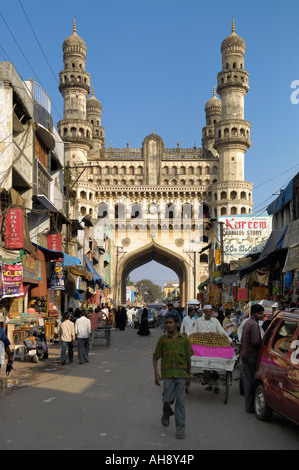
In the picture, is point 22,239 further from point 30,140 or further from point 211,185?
point 211,185

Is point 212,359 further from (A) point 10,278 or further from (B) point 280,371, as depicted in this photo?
(A) point 10,278

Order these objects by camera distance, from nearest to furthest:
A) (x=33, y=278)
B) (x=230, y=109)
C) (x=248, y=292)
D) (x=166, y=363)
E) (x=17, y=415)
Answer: (x=166, y=363), (x=17, y=415), (x=33, y=278), (x=248, y=292), (x=230, y=109)

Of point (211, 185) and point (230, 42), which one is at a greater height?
point (230, 42)

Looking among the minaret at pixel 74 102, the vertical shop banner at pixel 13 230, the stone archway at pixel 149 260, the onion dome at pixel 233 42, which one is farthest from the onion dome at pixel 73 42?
the vertical shop banner at pixel 13 230

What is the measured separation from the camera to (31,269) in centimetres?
1609

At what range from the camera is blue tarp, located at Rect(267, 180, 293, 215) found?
695 inches

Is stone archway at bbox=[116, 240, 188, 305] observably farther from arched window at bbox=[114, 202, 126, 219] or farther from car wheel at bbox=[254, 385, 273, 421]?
car wheel at bbox=[254, 385, 273, 421]

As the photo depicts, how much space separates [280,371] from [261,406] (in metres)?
0.83

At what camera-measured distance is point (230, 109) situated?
180 ft

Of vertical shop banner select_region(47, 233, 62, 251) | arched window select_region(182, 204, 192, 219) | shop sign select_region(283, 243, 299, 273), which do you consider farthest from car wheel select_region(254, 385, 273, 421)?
arched window select_region(182, 204, 192, 219)

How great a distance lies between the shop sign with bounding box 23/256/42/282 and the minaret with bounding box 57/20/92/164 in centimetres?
3878
